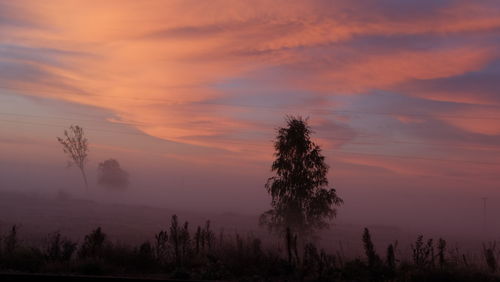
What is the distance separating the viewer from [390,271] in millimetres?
13555

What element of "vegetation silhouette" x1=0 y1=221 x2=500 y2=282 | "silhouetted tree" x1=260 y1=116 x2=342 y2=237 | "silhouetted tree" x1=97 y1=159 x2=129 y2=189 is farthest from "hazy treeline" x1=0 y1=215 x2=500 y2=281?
"silhouetted tree" x1=97 y1=159 x2=129 y2=189

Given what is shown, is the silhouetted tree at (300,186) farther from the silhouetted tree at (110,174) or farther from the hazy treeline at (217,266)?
the silhouetted tree at (110,174)

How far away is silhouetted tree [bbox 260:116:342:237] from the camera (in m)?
31.6

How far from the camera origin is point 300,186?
31.7 metres

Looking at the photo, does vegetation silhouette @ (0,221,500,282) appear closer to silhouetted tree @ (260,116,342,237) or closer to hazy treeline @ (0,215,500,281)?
hazy treeline @ (0,215,500,281)

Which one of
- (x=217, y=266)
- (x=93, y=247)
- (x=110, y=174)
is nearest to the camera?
(x=217, y=266)

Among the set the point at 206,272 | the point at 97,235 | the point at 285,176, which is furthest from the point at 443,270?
the point at 285,176

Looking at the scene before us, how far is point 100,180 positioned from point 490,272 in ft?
473

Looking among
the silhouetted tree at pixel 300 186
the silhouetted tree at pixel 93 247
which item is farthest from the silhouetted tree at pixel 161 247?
the silhouetted tree at pixel 300 186

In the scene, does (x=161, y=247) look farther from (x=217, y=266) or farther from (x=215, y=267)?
(x=215, y=267)

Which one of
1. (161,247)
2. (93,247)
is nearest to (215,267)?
(161,247)

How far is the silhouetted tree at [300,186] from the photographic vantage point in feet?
104

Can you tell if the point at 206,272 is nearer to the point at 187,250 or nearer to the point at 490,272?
the point at 187,250

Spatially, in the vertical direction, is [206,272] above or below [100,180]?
below
